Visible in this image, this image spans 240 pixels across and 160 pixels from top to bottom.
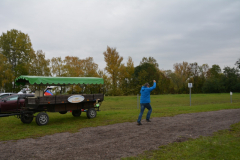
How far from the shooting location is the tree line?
4350cm

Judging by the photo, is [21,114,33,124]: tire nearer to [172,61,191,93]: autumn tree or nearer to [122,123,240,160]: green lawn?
[122,123,240,160]: green lawn

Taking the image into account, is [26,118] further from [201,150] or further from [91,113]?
[201,150]

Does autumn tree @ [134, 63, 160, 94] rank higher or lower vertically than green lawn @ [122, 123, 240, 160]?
higher

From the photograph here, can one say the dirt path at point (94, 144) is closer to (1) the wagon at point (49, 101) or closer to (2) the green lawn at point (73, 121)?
(2) the green lawn at point (73, 121)

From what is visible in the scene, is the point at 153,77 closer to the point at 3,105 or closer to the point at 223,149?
the point at 3,105

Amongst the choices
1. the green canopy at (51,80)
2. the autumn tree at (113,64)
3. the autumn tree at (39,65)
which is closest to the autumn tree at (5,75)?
the autumn tree at (39,65)

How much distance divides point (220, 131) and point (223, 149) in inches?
104

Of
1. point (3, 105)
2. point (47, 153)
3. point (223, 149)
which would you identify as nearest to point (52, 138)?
point (47, 153)

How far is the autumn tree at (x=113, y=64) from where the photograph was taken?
5569 centimetres

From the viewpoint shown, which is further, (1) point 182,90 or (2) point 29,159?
(1) point 182,90

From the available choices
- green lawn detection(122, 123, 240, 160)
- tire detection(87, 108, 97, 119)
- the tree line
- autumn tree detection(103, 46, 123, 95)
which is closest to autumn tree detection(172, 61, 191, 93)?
the tree line

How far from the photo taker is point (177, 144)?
6.32m

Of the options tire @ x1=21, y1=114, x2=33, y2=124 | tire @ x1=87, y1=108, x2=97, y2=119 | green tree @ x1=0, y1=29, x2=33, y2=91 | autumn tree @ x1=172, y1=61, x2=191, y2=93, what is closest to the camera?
tire @ x1=21, y1=114, x2=33, y2=124

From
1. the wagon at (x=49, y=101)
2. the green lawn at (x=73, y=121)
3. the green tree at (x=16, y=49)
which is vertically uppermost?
the green tree at (x=16, y=49)
